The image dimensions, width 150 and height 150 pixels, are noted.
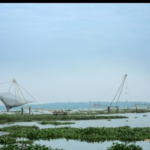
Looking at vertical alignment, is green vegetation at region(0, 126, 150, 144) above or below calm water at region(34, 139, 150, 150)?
above

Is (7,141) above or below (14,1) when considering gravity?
below

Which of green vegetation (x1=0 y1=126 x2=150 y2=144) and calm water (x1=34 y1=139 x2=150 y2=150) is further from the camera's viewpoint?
green vegetation (x1=0 y1=126 x2=150 y2=144)

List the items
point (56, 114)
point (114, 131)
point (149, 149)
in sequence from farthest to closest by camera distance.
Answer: point (56, 114)
point (114, 131)
point (149, 149)

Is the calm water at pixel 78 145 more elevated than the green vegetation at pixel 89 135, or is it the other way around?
the green vegetation at pixel 89 135

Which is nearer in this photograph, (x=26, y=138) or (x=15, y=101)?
(x=26, y=138)

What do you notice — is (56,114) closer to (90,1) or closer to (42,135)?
(42,135)

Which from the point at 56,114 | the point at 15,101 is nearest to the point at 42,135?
the point at 15,101

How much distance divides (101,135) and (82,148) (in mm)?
3675

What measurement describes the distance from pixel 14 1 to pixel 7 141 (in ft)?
48.8

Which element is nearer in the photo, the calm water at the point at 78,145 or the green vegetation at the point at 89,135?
the calm water at the point at 78,145

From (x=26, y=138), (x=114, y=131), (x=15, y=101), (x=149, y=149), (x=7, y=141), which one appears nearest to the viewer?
(x=149, y=149)

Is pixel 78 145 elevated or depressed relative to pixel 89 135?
depressed

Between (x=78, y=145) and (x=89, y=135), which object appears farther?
(x=89, y=135)

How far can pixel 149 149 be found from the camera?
14.2 meters
